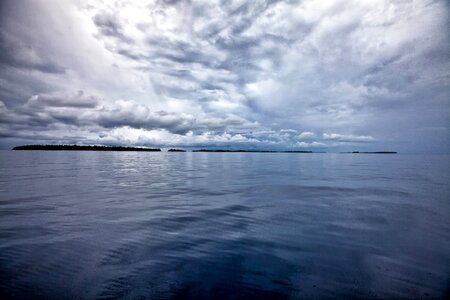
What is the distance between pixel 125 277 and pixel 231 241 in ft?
14.8

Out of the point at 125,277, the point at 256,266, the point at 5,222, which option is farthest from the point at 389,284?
the point at 5,222

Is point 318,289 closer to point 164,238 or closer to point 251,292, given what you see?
point 251,292

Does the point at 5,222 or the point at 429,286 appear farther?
the point at 5,222

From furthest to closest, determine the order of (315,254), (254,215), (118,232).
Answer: (254,215)
(118,232)
(315,254)

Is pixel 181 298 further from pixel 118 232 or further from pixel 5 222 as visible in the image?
pixel 5 222

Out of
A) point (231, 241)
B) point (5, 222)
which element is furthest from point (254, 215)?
point (5, 222)

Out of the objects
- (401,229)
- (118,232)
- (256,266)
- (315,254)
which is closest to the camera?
(256,266)

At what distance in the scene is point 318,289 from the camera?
6543 millimetres

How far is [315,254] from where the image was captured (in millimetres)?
8852

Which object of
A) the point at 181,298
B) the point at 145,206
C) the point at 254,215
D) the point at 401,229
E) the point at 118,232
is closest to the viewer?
the point at 181,298

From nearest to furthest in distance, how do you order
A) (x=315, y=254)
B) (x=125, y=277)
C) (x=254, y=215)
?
(x=125, y=277)
(x=315, y=254)
(x=254, y=215)

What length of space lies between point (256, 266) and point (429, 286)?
16.3 ft

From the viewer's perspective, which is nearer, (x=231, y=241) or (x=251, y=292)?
(x=251, y=292)

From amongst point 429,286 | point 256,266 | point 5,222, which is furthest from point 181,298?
point 5,222
